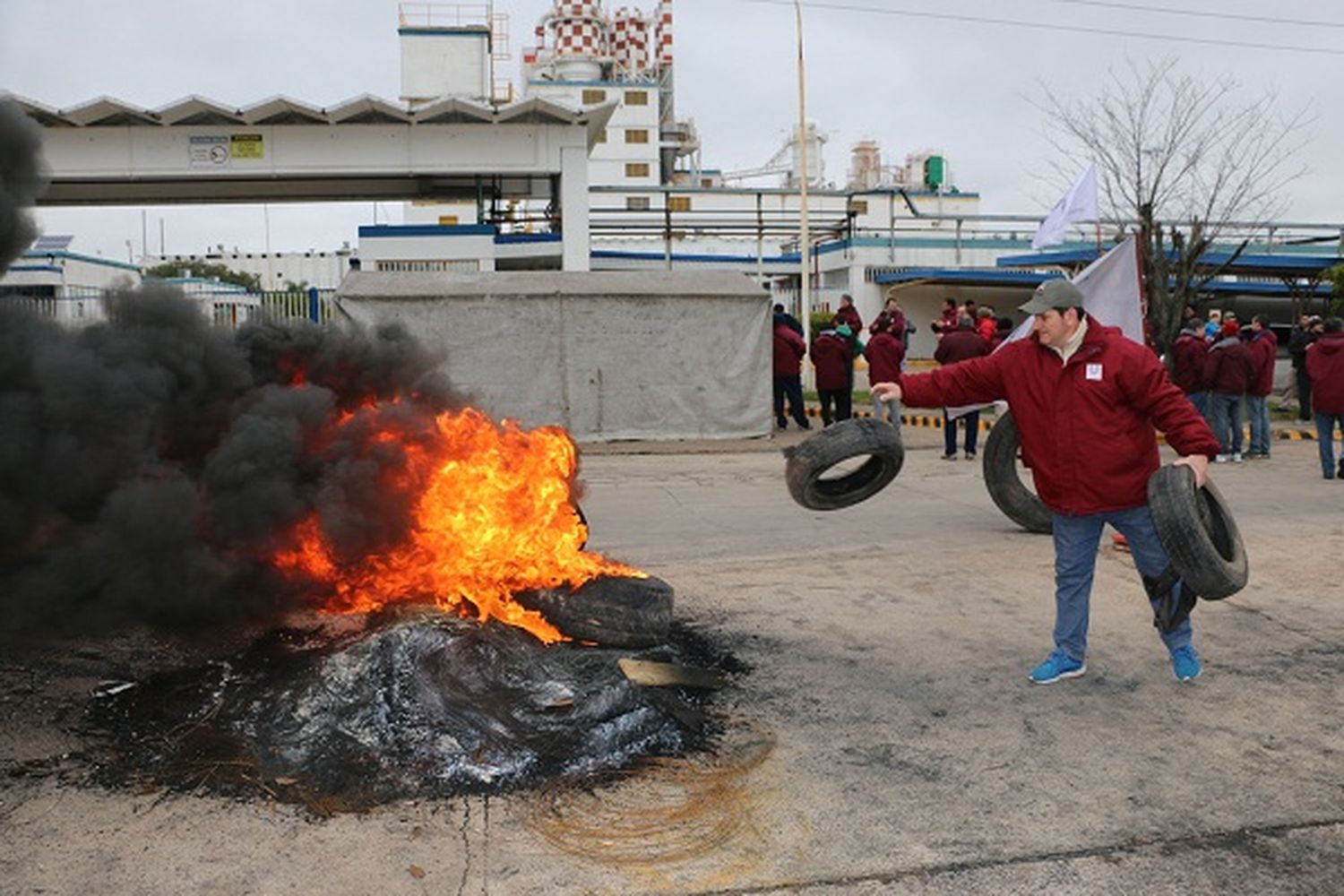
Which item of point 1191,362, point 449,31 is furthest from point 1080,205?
point 449,31

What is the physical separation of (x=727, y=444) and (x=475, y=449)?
11000 millimetres

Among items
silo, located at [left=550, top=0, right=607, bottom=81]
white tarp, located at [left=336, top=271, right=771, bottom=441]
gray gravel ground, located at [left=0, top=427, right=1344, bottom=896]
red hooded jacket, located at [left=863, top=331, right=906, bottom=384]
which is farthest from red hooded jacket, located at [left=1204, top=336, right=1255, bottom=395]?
silo, located at [left=550, top=0, right=607, bottom=81]

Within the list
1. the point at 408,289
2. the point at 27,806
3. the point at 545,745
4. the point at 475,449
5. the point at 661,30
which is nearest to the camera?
the point at 27,806

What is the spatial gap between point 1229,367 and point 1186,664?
988 cm

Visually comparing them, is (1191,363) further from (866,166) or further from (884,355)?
(866,166)

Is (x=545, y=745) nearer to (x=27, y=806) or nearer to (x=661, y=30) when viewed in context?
(x=27, y=806)

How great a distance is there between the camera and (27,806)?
13.9 ft

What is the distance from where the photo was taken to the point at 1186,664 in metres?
5.71

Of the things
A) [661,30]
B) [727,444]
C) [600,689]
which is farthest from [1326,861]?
[661,30]

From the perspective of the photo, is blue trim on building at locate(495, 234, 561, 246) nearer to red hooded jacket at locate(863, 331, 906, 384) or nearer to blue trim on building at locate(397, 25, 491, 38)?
red hooded jacket at locate(863, 331, 906, 384)

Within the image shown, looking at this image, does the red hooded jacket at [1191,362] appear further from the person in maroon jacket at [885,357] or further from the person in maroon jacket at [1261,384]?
the person in maroon jacket at [885,357]

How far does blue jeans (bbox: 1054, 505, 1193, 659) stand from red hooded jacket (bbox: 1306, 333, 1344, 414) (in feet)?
29.0

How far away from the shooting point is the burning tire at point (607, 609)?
5.73 meters

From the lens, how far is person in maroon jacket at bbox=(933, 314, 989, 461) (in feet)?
45.8
